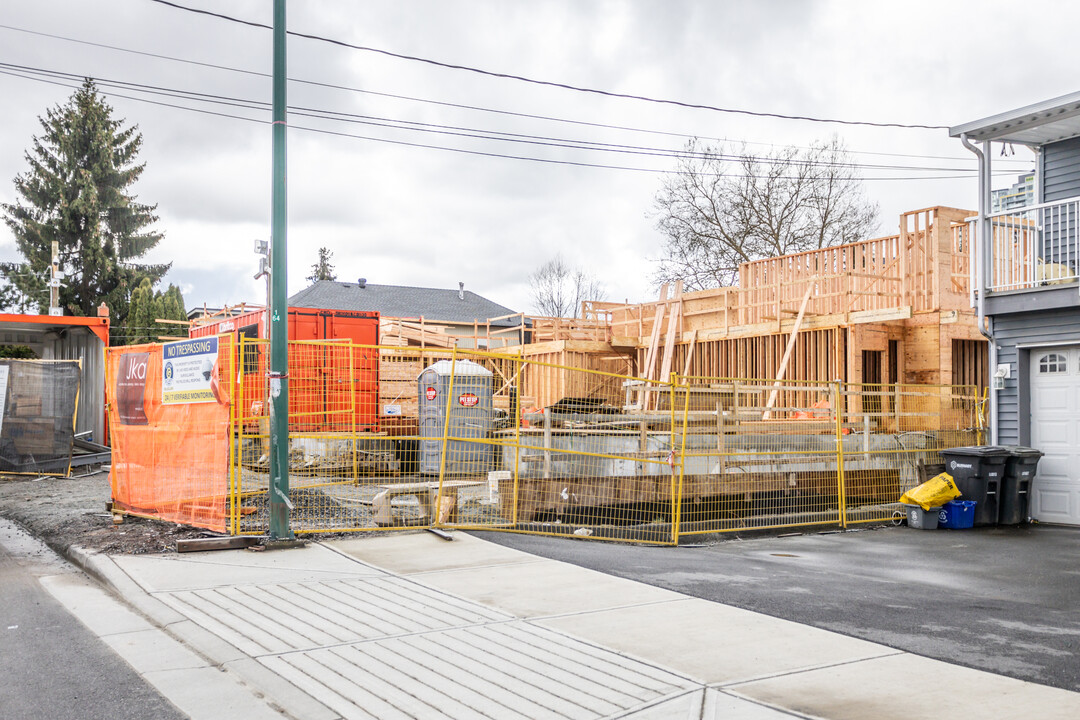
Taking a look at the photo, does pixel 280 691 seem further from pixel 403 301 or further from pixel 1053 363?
pixel 403 301

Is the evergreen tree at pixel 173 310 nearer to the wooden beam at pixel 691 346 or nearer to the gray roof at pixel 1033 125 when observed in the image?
the wooden beam at pixel 691 346

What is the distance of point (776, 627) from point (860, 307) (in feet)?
49.8

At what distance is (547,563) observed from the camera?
8.34 metres

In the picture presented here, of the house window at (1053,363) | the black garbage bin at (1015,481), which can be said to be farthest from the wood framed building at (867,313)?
the black garbage bin at (1015,481)

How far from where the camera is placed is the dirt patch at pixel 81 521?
8.92 m

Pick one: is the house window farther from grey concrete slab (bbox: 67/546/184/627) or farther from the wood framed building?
grey concrete slab (bbox: 67/546/184/627)

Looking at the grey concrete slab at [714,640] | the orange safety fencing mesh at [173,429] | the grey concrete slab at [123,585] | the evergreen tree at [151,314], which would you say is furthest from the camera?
the evergreen tree at [151,314]

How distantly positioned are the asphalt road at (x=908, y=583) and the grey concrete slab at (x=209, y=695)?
3820 millimetres

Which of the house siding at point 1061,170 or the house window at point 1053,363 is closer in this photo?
the house window at point 1053,363

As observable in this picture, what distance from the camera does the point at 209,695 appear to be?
468 cm

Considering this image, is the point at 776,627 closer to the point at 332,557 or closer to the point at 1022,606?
the point at 1022,606

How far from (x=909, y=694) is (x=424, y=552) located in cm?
521

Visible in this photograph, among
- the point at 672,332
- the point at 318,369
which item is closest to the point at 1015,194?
the point at 672,332

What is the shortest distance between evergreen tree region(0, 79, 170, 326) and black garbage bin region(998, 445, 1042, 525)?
43.0m
